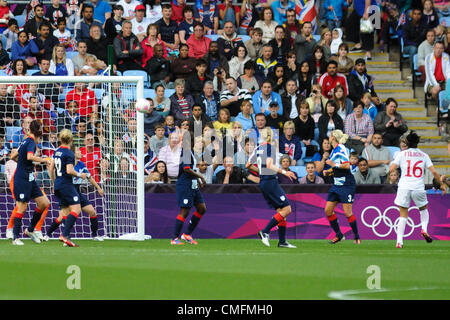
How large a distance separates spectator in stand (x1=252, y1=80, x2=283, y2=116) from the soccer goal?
3403 millimetres

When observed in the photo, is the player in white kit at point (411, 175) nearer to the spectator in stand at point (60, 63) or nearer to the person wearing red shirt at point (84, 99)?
the person wearing red shirt at point (84, 99)

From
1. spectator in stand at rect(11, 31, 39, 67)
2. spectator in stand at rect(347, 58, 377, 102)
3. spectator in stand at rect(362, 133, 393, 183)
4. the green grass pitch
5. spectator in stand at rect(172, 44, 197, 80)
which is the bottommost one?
the green grass pitch

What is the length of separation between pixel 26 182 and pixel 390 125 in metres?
9.24

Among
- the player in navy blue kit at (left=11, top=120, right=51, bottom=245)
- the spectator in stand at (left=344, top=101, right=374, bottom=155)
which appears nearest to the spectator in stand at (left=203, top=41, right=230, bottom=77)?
the spectator in stand at (left=344, top=101, right=374, bottom=155)

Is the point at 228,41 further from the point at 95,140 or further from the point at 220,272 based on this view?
the point at 220,272

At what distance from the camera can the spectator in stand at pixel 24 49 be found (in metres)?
21.0

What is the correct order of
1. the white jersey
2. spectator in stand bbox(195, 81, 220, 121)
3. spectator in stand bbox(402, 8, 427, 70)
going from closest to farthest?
1. the white jersey
2. spectator in stand bbox(195, 81, 220, 121)
3. spectator in stand bbox(402, 8, 427, 70)

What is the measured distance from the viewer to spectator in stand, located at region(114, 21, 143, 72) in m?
21.3

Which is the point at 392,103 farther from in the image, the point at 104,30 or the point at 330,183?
the point at 104,30

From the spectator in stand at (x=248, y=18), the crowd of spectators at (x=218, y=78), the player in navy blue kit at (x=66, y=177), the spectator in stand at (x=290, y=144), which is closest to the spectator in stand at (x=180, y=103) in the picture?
the crowd of spectators at (x=218, y=78)

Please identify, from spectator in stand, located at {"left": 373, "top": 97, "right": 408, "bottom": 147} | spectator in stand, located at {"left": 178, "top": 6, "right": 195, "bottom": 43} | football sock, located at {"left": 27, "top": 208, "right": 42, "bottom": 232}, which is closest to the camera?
football sock, located at {"left": 27, "top": 208, "right": 42, "bottom": 232}

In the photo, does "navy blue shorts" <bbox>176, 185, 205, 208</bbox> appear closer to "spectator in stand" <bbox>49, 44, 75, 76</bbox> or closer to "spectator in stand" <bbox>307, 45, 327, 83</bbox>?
→ "spectator in stand" <bbox>49, 44, 75, 76</bbox>

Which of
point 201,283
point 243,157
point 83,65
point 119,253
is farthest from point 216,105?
point 201,283

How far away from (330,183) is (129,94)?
480cm
